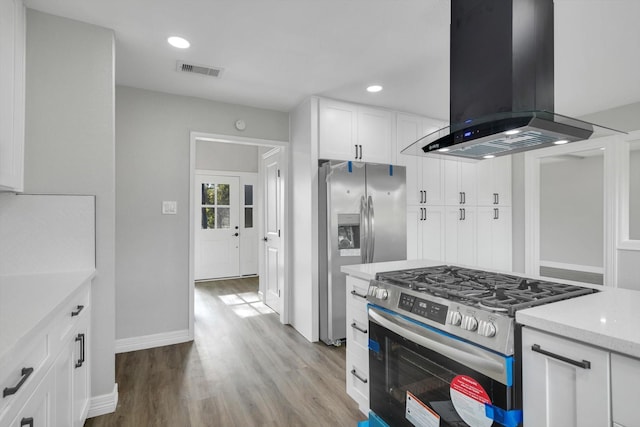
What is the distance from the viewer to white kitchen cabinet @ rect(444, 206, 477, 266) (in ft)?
13.9

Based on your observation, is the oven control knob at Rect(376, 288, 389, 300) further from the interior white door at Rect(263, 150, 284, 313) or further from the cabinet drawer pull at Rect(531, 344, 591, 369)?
the interior white door at Rect(263, 150, 284, 313)

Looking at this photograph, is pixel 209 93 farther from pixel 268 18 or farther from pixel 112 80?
pixel 268 18

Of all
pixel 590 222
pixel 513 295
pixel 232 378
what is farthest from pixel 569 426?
pixel 590 222

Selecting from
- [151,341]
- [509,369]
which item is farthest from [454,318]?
[151,341]

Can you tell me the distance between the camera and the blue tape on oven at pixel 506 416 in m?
1.15

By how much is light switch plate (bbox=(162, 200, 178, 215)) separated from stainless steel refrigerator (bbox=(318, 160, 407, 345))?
1467mm

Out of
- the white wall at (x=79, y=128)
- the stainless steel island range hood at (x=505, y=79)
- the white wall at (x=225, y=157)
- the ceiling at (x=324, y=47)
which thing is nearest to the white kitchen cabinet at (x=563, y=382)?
the stainless steel island range hood at (x=505, y=79)

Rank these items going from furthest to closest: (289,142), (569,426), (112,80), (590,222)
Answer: (590,222)
(289,142)
(112,80)
(569,426)

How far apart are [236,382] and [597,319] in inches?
92.2

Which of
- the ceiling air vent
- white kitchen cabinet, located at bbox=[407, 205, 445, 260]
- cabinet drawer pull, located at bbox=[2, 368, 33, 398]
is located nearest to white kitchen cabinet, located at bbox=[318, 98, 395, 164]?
white kitchen cabinet, located at bbox=[407, 205, 445, 260]

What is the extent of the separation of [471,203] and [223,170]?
14.6ft

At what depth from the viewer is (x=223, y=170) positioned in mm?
6438

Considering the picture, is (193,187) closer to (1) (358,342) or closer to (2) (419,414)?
(1) (358,342)

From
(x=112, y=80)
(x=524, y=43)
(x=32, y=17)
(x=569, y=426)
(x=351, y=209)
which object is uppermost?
(x=32, y=17)
